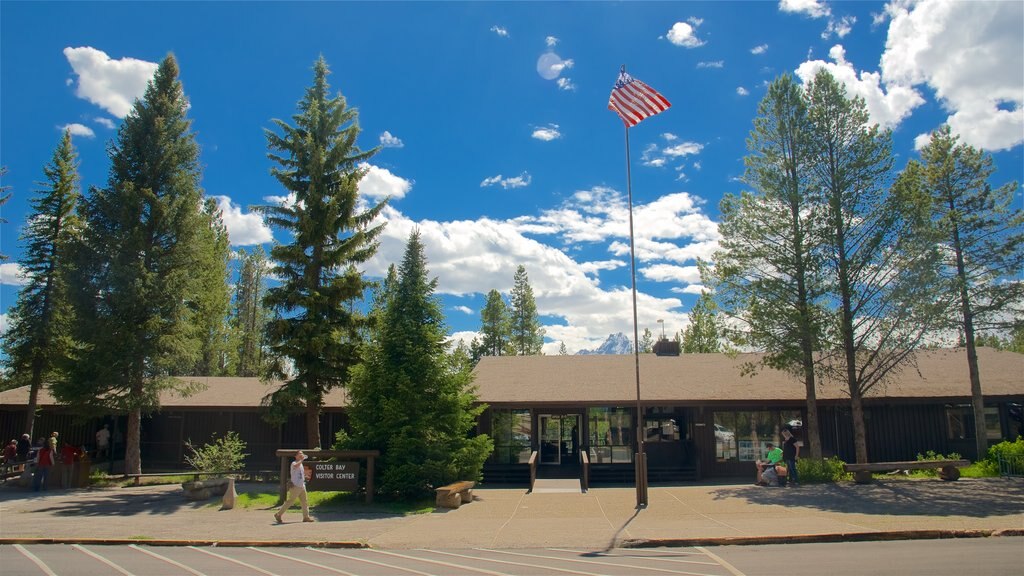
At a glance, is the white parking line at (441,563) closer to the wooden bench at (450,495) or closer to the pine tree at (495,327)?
the wooden bench at (450,495)

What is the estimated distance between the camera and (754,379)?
25.3 m

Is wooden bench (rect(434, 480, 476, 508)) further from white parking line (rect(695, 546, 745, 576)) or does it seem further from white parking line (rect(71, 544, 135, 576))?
white parking line (rect(71, 544, 135, 576))

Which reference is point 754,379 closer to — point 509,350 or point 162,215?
point 162,215

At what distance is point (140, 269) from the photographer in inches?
905

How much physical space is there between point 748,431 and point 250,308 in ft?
158

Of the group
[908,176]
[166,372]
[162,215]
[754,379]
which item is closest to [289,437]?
[166,372]

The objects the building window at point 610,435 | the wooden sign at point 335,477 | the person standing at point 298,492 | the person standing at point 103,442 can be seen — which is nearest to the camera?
the person standing at point 298,492

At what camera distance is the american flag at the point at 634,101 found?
1694 centimetres

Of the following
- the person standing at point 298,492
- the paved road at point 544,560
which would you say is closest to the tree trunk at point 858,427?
the paved road at point 544,560

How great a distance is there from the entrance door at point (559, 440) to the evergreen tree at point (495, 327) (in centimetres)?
3226

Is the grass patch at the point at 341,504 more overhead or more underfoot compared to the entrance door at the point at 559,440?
more underfoot

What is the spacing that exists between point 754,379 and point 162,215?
23363mm

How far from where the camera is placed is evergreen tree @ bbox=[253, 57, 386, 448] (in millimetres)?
22344

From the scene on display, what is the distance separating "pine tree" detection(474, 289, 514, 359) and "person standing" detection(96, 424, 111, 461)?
33.1 metres
